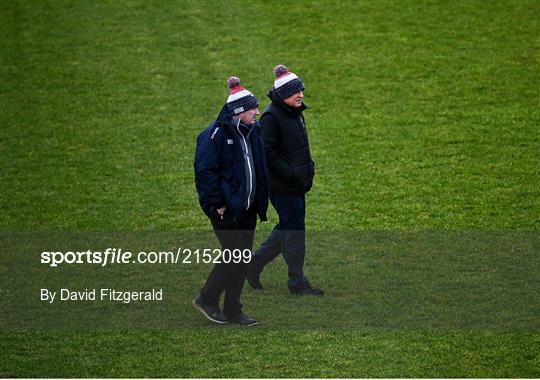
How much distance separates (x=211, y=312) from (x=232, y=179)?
1285 millimetres

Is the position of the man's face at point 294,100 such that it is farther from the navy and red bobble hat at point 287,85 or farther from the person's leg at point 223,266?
the person's leg at point 223,266

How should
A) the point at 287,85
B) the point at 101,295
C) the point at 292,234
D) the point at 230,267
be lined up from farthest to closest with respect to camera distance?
the point at 101,295 → the point at 292,234 → the point at 287,85 → the point at 230,267

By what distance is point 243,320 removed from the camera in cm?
941

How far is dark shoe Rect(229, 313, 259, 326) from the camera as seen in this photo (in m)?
9.39

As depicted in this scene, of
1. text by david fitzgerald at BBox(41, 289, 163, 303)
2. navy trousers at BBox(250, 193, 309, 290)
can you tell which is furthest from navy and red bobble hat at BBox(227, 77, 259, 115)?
text by david fitzgerald at BBox(41, 289, 163, 303)

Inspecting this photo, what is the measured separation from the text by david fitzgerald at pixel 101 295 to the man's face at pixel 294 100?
7.53 feet

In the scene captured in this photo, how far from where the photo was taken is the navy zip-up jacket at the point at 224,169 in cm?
896

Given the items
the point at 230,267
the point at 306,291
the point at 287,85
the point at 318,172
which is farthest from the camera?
the point at 318,172

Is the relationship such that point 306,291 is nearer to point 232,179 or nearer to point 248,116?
point 232,179

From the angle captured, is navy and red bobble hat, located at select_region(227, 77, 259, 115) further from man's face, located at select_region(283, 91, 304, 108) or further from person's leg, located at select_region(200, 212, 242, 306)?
person's leg, located at select_region(200, 212, 242, 306)

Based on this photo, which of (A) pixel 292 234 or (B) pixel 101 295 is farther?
(B) pixel 101 295

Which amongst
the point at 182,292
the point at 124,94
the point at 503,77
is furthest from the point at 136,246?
the point at 503,77

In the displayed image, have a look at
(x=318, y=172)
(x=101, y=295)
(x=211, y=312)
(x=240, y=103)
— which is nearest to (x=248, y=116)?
(x=240, y=103)

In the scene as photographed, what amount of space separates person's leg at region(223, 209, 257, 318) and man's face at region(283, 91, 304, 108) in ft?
4.04
